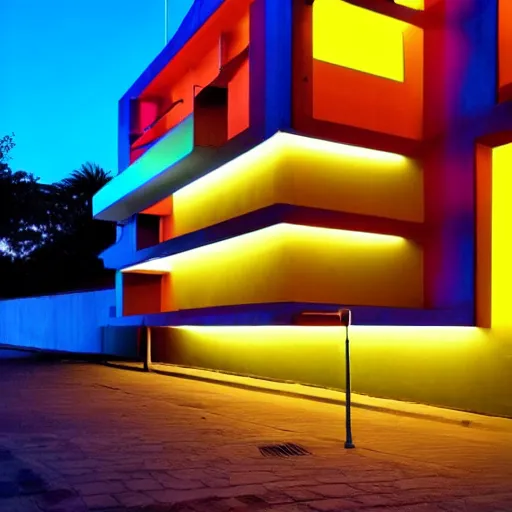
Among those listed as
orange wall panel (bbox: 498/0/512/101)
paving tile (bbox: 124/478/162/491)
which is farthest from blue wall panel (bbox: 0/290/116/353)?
paving tile (bbox: 124/478/162/491)

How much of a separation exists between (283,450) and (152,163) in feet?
49.3

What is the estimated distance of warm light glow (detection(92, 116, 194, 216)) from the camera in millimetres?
20188

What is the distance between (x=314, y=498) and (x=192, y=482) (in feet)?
4.49

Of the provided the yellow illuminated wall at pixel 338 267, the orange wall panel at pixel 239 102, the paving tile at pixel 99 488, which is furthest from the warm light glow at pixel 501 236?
the paving tile at pixel 99 488

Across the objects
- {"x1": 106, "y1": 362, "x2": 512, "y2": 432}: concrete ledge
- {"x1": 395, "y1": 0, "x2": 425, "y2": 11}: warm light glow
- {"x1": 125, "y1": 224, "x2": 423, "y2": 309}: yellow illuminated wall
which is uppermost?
{"x1": 395, "y1": 0, "x2": 425, "y2": 11}: warm light glow

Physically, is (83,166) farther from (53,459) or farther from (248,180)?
(53,459)

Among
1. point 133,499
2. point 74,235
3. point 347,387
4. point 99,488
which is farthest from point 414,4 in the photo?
point 74,235

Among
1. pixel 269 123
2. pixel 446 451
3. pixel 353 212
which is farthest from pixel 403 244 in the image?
pixel 446 451

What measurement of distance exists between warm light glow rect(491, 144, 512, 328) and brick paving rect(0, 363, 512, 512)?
2.81 meters

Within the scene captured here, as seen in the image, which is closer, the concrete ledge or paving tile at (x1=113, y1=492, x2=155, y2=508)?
paving tile at (x1=113, y1=492, x2=155, y2=508)

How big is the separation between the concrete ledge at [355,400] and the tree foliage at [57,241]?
992 inches

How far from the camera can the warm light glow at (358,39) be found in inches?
667

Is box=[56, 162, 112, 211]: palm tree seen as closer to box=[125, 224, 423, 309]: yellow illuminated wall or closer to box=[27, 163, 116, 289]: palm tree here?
box=[27, 163, 116, 289]: palm tree

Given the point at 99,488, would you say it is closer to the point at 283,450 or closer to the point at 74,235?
the point at 283,450
